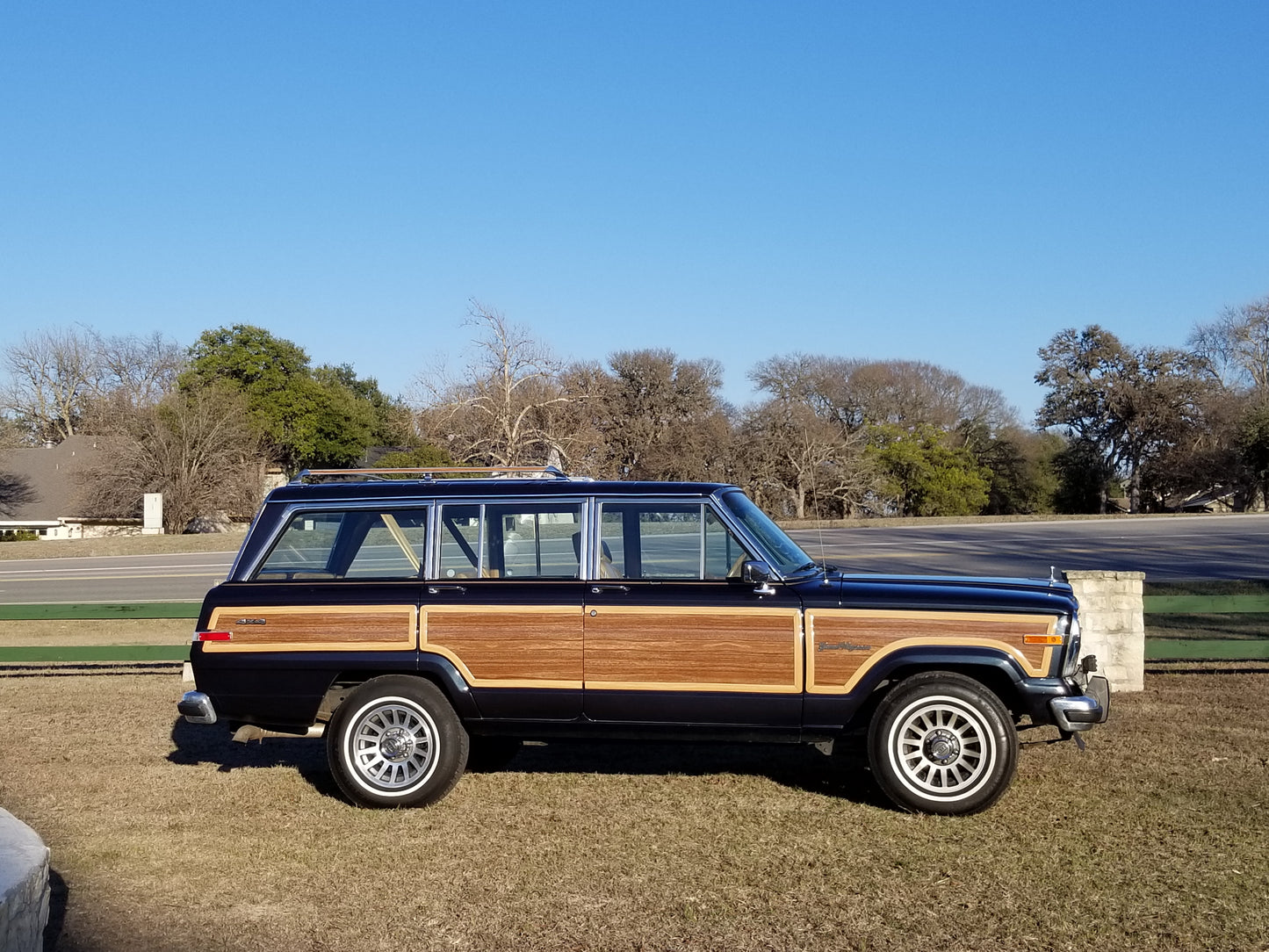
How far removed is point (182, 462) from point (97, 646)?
3635cm

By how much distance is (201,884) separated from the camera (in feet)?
18.4

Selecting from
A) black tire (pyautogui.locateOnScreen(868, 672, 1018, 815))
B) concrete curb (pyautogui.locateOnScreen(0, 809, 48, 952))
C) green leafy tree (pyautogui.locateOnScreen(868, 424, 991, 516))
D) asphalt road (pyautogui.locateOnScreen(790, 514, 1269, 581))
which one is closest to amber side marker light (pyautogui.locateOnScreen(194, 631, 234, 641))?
concrete curb (pyautogui.locateOnScreen(0, 809, 48, 952))

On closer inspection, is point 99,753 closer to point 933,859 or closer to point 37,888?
point 37,888

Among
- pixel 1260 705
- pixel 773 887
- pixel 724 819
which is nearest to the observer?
pixel 773 887

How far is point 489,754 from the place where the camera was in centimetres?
805

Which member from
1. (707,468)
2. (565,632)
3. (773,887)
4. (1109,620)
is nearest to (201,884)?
(565,632)

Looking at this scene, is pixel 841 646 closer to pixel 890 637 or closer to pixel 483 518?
pixel 890 637

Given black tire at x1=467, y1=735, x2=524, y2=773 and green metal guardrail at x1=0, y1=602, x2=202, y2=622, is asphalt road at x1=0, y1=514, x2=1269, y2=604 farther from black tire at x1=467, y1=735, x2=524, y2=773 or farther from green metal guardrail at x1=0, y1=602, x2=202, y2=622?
black tire at x1=467, y1=735, x2=524, y2=773

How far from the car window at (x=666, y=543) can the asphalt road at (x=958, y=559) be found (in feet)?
35.4

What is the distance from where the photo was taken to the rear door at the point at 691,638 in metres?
6.61

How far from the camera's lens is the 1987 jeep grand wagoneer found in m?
6.52

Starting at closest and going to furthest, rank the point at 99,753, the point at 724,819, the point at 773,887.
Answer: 1. the point at 773,887
2. the point at 724,819
3. the point at 99,753

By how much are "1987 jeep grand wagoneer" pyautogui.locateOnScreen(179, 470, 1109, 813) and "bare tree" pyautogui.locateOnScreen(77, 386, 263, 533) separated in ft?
134

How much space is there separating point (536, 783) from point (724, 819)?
4.90 feet
